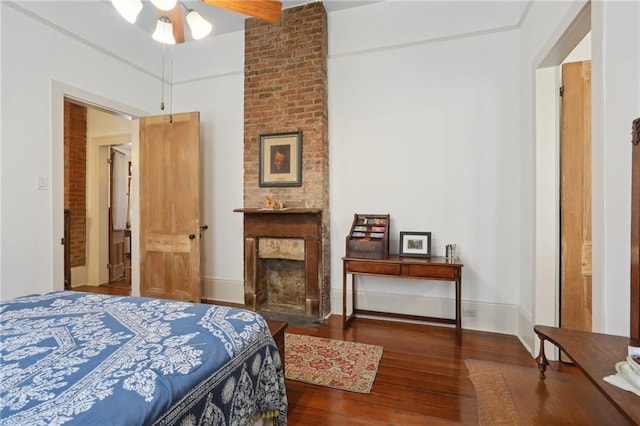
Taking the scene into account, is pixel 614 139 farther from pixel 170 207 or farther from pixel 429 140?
pixel 170 207

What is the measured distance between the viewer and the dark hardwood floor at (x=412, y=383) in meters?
1.85

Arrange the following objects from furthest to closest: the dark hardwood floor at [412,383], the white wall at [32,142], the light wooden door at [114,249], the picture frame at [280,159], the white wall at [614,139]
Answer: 1. the light wooden door at [114,249]
2. the picture frame at [280,159]
3. the white wall at [32,142]
4. the dark hardwood floor at [412,383]
5. the white wall at [614,139]

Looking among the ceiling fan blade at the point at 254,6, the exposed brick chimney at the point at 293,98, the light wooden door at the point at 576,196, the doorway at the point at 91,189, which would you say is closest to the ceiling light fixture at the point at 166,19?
the ceiling fan blade at the point at 254,6

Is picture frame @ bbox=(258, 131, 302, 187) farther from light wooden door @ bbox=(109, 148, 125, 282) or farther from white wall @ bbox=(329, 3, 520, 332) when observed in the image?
light wooden door @ bbox=(109, 148, 125, 282)

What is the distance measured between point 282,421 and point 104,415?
100 cm

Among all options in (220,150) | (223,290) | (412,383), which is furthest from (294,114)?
(412,383)

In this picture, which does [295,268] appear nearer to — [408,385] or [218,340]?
[408,385]

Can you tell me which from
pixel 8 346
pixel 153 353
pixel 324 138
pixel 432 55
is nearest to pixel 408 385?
pixel 153 353

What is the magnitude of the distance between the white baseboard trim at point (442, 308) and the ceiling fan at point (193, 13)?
277cm

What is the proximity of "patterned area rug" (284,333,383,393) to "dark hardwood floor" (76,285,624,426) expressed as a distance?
66mm

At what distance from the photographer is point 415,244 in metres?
3.19

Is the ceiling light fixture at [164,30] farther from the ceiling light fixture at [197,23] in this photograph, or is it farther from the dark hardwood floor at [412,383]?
the dark hardwood floor at [412,383]

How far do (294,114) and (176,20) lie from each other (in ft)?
5.16

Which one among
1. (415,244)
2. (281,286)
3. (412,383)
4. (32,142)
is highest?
(32,142)
